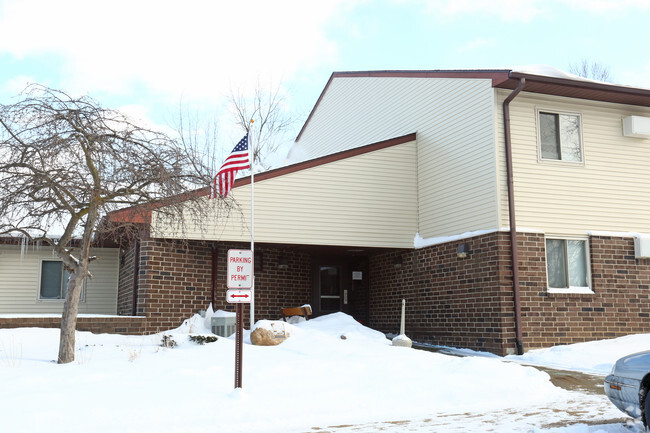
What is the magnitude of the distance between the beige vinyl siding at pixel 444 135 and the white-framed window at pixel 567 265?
5.04 ft

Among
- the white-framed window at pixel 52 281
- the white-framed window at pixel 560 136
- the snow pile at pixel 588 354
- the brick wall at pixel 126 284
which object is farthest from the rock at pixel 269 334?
the white-framed window at pixel 52 281

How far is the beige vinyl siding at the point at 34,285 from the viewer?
1753 centimetres

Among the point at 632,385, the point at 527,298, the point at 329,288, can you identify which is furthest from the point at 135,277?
the point at 632,385

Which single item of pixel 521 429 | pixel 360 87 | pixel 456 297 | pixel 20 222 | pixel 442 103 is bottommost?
pixel 521 429

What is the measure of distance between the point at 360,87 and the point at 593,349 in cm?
1102

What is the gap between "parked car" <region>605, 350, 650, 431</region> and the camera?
18.0 feet

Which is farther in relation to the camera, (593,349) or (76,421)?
(593,349)

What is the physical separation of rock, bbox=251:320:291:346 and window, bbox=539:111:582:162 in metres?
6.77

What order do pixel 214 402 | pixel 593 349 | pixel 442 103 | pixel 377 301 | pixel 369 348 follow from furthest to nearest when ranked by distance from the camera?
1. pixel 377 301
2. pixel 442 103
3. pixel 593 349
4. pixel 369 348
5. pixel 214 402

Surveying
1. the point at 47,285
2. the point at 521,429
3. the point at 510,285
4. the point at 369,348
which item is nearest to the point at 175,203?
the point at 369,348

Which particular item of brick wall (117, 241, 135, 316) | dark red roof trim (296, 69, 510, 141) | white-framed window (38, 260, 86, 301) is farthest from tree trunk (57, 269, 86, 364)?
white-framed window (38, 260, 86, 301)

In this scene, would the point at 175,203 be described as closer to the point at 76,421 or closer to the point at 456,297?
the point at 76,421

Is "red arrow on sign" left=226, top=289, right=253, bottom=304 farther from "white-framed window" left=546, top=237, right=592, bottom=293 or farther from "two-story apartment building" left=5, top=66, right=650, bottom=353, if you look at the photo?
"white-framed window" left=546, top=237, right=592, bottom=293

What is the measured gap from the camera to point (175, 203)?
9148mm
